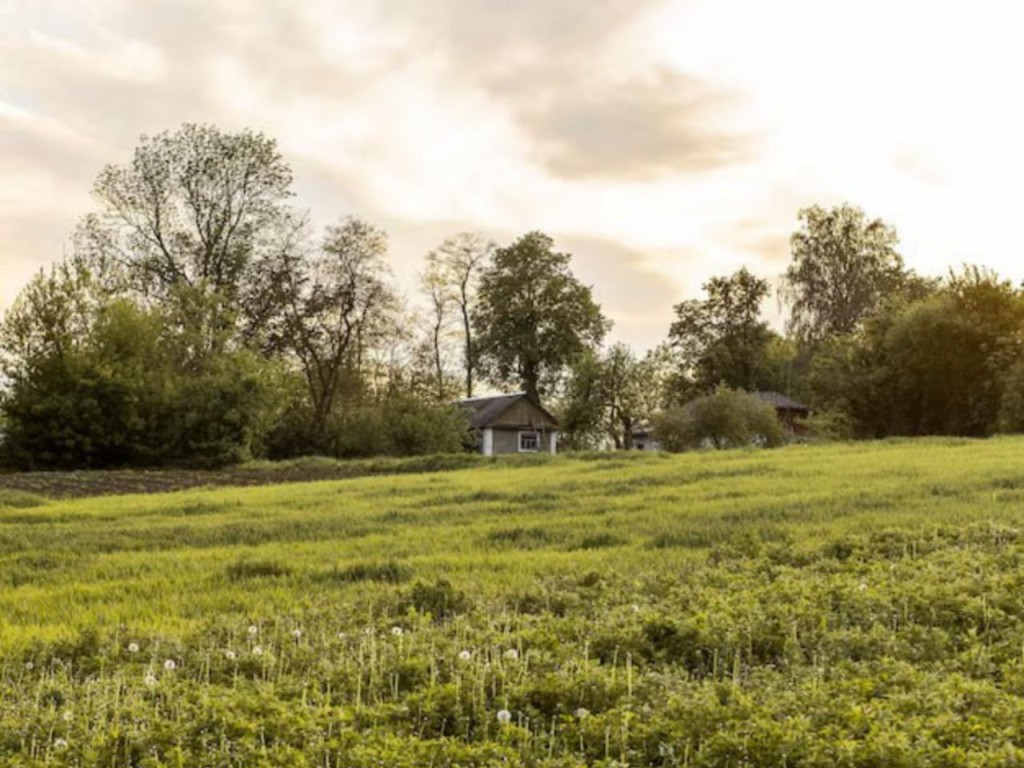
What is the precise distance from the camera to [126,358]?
42875 mm

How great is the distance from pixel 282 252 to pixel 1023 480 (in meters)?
48.6

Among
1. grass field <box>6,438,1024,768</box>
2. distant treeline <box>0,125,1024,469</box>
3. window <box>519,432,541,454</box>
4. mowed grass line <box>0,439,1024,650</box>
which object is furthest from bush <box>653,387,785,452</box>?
grass field <box>6,438,1024,768</box>

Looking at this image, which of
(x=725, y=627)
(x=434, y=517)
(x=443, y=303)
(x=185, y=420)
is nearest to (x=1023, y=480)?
(x=434, y=517)

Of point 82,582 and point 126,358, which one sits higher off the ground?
point 126,358

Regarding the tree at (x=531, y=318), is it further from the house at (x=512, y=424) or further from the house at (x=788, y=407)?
the house at (x=788, y=407)

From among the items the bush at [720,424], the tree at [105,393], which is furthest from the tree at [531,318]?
the tree at [105,393]

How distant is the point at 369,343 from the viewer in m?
66.0

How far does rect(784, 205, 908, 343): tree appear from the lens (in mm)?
69688

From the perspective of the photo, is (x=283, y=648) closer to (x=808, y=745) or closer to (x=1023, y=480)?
(x=808, y=745)

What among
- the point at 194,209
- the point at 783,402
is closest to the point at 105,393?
the point at 194,209

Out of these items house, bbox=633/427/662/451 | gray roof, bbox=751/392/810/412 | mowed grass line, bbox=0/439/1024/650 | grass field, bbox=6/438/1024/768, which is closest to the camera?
grass field, bbox=6/438/1024/768

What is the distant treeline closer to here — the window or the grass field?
the window

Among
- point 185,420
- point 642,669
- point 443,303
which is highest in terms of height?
point 443,303

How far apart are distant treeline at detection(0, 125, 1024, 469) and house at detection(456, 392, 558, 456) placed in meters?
2.35
